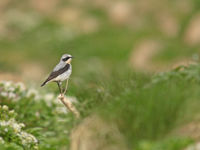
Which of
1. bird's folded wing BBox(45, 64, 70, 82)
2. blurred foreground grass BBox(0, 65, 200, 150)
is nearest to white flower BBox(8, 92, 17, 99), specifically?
blurred foreground grass BBox(0, 65, 200, 150)

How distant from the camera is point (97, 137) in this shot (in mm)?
8086

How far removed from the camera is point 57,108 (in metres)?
10.9

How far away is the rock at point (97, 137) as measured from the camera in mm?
7961

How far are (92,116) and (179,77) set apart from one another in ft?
4.35

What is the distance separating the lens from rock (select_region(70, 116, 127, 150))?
796 cm

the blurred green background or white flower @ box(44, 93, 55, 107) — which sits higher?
the blurred green background

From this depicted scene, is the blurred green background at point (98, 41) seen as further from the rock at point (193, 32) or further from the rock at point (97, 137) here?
the rock at point (97, 137)

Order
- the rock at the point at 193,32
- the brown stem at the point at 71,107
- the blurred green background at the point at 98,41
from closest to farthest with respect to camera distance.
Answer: the brown stem at the point at 71,107 < the blurred green background at the point at 98,41 < the rock at the point at 193,32

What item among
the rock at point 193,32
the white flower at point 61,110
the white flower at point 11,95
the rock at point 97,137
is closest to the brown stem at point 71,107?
the rock at point 97,137

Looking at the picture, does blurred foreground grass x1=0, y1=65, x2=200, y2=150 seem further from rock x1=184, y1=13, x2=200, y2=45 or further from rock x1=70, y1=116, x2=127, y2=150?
rock x1=184, y1=13, x2=200, y2=45

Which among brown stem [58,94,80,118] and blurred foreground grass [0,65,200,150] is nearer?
blurred foreground grass [0,65,200,150]

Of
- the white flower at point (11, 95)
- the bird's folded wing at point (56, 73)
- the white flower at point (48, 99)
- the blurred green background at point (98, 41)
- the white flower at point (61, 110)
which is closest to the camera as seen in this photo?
the bird's folded wing at point (56, 73)

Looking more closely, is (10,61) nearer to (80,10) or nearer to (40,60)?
(40,60)

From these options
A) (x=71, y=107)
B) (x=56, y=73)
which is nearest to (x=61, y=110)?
(x=71, y=107)
